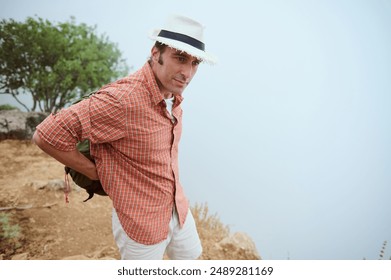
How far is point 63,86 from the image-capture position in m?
7.32

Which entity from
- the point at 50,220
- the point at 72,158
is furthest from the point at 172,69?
the point at 50,220

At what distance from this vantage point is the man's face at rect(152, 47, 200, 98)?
54.2 inches

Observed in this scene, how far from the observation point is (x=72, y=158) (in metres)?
1.28

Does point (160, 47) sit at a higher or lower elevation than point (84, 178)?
higher

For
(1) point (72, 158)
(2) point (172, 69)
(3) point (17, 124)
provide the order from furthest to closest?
(3) point (17, 124), (2) point (172, 69), (1) point (72, 158)

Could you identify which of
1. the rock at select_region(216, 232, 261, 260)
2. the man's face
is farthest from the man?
the rock at select_region(216, 232, 261, 260)

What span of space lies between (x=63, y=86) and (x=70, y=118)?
712cm

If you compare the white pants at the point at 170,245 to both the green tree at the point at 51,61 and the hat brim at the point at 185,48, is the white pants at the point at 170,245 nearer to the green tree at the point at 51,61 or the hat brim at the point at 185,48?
the hat brim at the point at 185,48

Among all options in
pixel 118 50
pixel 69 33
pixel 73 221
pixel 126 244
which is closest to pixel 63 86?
pixel 69 33

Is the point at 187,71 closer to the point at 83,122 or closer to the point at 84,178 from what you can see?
the point at 83,122

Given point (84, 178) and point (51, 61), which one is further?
point (51, 61)

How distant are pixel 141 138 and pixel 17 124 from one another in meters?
6.71
